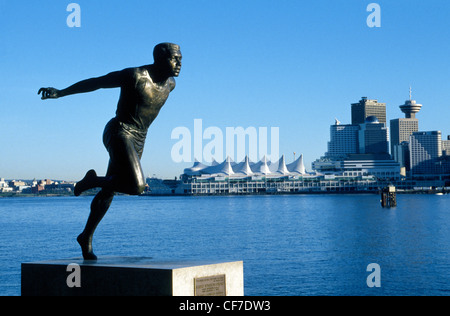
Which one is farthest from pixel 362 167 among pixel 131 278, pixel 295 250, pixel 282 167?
pixel 131 278

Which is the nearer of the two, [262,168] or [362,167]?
[262,168]

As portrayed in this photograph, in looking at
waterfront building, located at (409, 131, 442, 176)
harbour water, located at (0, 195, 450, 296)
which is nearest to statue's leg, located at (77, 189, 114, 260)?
harbour water, located at (0, 195, 450, 296)

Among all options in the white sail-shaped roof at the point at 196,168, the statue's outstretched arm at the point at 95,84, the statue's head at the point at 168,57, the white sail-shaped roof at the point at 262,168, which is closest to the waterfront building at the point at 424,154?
the white sail-shaped roof at the point at 262,168

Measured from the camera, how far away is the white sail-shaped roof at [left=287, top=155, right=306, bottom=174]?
157625 millimetres

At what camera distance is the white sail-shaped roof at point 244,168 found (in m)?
158

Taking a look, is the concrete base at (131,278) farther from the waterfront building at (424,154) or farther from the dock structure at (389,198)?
the waterfront building at (424,154)

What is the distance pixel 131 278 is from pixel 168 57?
91.7 inches

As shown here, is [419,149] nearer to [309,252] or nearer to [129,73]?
[309,252]

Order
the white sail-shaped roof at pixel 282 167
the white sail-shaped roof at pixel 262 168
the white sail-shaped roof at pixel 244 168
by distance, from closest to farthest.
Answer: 1. the white sail-shaped roof at pixel 282 167
2. the white sail-shaped roof at pixel 262 168
3. the white sail-shaped roof at pixel 244 168

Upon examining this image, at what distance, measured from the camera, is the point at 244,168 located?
521 ft

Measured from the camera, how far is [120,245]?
117ft

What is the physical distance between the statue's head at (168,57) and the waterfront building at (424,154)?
196361 mm

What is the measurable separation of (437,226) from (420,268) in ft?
78.0

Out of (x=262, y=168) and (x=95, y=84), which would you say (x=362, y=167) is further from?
(x=95, y=84)
